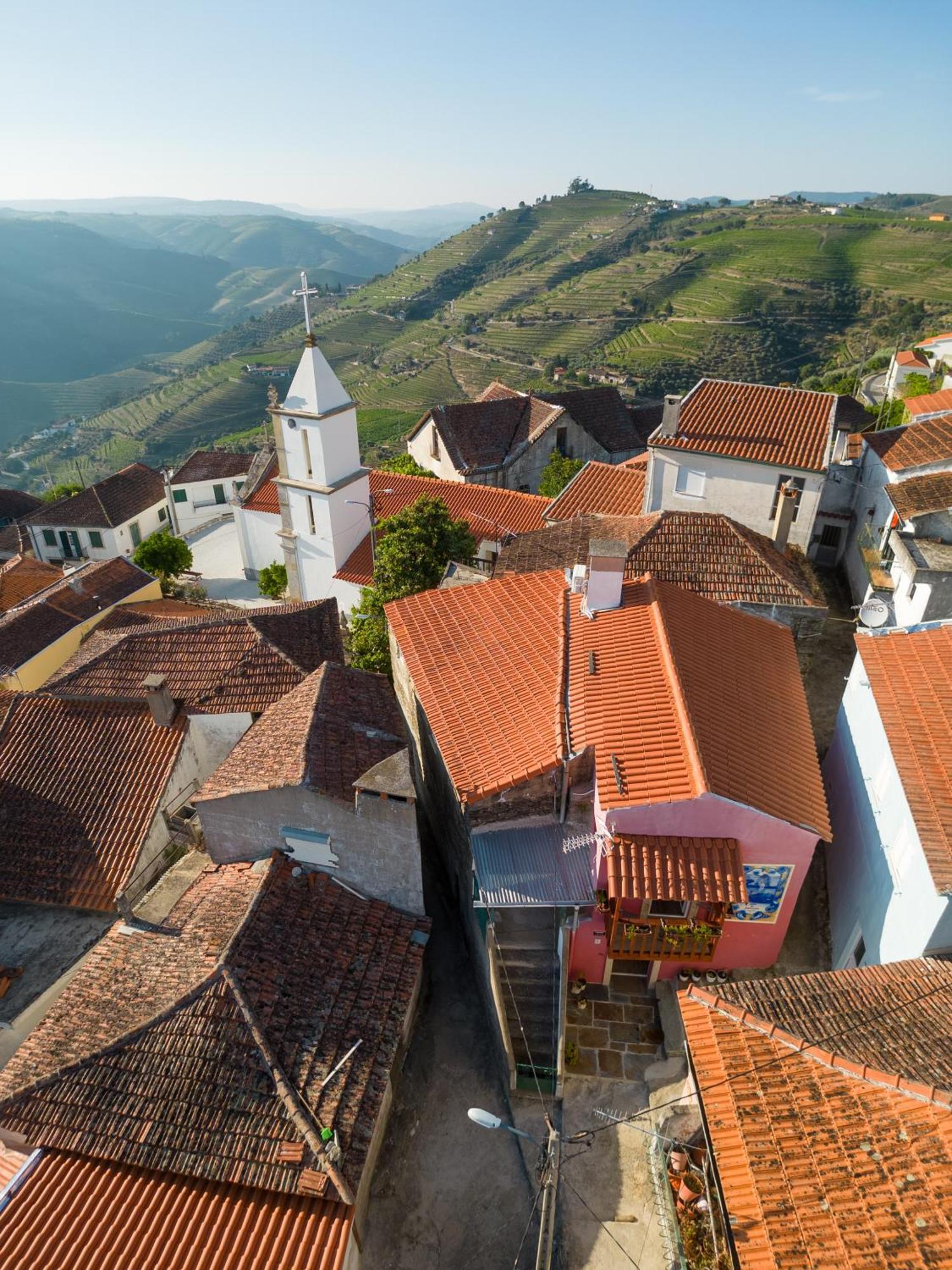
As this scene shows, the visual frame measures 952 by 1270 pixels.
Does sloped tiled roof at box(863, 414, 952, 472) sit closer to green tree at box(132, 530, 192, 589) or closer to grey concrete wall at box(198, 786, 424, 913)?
grey concrete wall at box(198, 786, 424, 913)

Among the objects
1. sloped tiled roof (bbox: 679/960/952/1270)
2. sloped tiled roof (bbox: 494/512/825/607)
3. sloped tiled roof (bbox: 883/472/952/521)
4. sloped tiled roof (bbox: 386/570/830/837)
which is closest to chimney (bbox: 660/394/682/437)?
sloped tiled roof (bbox: 494/512/825/607)

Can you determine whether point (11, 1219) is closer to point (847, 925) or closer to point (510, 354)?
point (847, 925)

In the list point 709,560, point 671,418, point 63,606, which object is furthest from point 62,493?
point 709,560

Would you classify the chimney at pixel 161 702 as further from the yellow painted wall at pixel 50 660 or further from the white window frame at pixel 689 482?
the white window frame at pixel 689 482

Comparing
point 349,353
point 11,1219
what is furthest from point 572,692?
point 349,353

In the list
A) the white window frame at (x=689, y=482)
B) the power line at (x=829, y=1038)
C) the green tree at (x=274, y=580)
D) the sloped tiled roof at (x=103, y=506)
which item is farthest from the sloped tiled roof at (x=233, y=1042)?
the sloped tiled roof at (x=103, y=506)
